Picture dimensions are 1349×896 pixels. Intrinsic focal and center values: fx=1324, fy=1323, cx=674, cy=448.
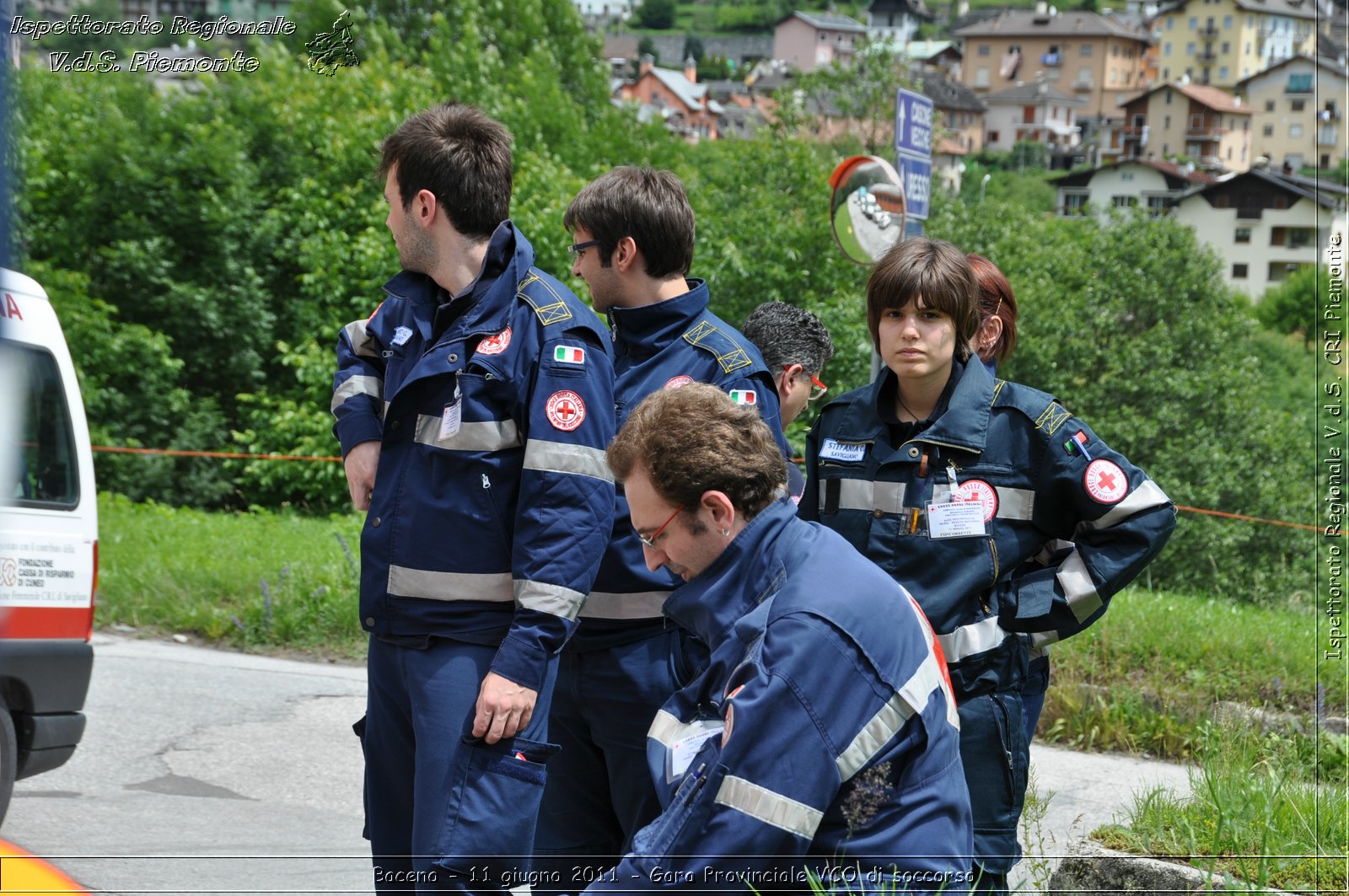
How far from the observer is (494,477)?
2.91 metres

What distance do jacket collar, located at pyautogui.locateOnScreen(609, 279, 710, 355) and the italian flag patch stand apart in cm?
45

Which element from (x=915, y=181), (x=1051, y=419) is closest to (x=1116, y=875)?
(x=1051, y=419)

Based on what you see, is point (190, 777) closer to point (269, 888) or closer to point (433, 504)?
point (269, 888)

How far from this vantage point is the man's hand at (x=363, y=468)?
3.07 metres

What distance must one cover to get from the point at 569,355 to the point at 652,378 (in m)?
0.43

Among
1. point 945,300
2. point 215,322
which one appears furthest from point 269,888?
point 215,322

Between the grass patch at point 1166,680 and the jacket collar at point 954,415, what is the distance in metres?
3.14

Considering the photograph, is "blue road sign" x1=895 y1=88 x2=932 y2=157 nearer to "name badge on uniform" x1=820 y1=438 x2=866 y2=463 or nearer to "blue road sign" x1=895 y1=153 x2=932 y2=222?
"blue road sign" x1=895 y1=153 x2=932 y2=222

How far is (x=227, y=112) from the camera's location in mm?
20500

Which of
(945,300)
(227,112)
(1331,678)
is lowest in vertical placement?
(1331,678)

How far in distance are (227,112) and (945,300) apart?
19.5 meters

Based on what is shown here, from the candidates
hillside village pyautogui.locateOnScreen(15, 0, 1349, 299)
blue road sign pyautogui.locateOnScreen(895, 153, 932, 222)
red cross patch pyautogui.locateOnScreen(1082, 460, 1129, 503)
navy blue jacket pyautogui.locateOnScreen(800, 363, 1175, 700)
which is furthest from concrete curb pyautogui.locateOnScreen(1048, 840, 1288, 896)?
hillside village pyautogui.locateOnScreen(15, 0, 1349, 299)

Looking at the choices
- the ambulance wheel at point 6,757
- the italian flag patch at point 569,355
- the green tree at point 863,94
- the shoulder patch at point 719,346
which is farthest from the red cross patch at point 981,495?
the green tree at point 863,94

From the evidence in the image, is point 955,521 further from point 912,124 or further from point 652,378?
point 912,124
